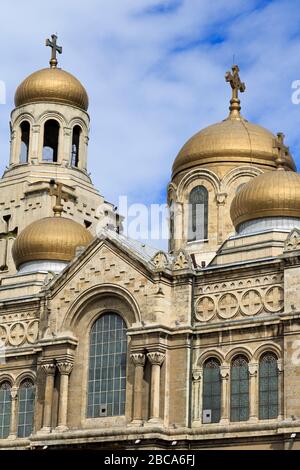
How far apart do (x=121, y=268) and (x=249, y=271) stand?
4974 millimetres

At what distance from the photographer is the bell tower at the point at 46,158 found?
49156 mm

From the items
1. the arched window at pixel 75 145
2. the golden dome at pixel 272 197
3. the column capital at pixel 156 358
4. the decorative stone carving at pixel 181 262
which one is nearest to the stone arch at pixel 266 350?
the column capital at pixel 156 358

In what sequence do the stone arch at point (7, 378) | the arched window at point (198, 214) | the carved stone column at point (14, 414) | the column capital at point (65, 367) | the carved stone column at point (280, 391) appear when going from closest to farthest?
the carved stone column at point (280, 391) < the column capital at point (65, 367) < the carved stone column at point (14, 414) < the stone arch at point (7, 378) < the arched window at point (198, 214)

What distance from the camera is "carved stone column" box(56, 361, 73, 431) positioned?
38.6 meters

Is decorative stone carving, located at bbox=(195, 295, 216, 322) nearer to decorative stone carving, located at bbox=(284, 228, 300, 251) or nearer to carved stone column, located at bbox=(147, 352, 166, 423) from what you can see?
carved stone column, located at bbox=(147, 352, 166, 423)

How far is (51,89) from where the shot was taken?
50.9 m

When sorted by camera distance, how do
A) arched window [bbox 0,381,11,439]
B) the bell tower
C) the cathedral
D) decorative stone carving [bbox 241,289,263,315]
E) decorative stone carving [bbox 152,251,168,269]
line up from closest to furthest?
1. the cathedral
2. decorative stone carving [bbox 241,289,263,315]
3. decorative stone carving [bbox 152,251,168,269]
4. arched window [bbox 0,381,11,439]
5. the bell tower

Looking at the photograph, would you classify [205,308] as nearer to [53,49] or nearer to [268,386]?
[268,386]

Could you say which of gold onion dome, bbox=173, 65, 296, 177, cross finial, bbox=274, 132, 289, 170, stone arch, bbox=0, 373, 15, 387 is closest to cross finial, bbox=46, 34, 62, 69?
gold onion dome, bbox=173, 65, 296, 177

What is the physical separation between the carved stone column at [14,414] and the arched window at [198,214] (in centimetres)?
Answer: 1018

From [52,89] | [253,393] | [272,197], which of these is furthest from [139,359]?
[52,89]

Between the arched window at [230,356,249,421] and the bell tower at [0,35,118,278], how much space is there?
15075 mm

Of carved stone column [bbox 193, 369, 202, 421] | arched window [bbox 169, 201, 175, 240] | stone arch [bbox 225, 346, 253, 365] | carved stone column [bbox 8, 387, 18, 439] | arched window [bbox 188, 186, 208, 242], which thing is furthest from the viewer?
arched window [bbox 169, 201, 175, 240]

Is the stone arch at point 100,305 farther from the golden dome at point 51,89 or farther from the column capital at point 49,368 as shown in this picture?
the golden dome at point 51,89
